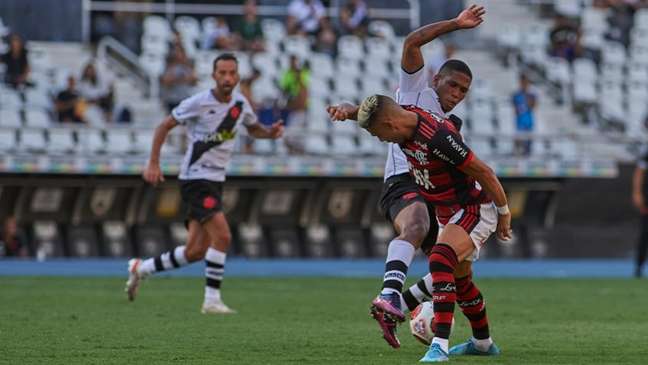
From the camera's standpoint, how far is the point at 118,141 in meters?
23.4

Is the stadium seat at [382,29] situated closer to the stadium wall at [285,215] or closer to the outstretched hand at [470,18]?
the stadium wall at [285,215]

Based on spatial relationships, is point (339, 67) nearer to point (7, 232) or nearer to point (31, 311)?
point (7, 232)

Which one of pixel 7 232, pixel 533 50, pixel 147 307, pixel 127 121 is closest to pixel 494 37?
pixel 533 50

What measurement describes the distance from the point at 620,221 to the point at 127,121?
27.4 feet

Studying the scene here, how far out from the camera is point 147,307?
551 inches

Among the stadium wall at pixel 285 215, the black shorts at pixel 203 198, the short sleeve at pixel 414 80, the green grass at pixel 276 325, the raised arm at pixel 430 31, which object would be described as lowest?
the stadium wall at pixel 285 215

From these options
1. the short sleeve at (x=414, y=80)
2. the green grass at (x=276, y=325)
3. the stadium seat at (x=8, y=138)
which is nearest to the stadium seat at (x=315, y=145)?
the stadium seat at (x=8, y=138)

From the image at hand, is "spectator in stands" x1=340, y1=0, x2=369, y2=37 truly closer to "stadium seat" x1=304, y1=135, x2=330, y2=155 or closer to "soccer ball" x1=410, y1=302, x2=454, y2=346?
"stadium seat" x1=304, y1=135, x2=330, y2=155

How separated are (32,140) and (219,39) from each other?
4.69 metres

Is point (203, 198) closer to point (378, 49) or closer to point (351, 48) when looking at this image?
point (351, 48)

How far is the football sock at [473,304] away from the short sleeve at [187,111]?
4.76m

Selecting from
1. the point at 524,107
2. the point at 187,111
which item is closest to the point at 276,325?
the point at 187,111

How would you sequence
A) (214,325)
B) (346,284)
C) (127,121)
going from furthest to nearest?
(127,121), (346,284), (214,325)

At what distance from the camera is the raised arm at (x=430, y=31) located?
9.45m
